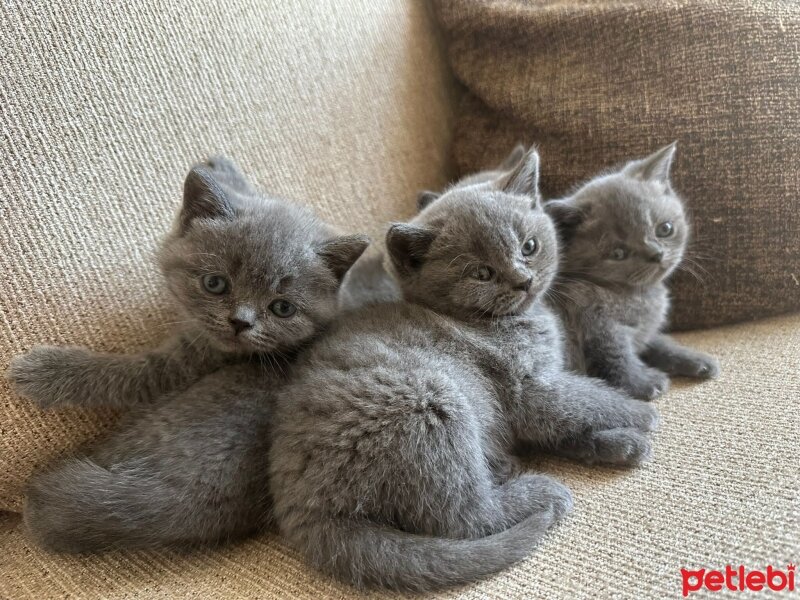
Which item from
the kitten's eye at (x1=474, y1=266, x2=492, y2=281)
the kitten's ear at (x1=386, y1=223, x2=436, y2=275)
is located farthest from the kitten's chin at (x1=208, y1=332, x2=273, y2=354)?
the kitten's eye at (x1=474, y1=266, x2=492, y2=281)

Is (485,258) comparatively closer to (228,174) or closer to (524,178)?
(524,178)

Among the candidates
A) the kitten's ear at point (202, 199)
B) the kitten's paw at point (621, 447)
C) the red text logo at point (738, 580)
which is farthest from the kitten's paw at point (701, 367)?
the kitten's ear at point (202, 199)

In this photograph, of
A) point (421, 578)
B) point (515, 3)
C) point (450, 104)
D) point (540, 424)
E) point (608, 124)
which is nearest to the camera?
point (421, 578)

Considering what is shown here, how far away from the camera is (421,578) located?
2.97 feet

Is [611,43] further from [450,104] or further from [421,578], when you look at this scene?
[421,578]

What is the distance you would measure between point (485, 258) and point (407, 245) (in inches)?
6.6

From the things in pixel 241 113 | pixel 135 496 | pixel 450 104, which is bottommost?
pixel 135 496

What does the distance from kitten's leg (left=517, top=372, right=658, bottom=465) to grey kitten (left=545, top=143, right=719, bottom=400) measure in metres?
0.17

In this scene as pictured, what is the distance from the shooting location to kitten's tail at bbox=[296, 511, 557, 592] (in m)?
0.91

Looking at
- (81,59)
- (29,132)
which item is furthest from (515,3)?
(29,132)

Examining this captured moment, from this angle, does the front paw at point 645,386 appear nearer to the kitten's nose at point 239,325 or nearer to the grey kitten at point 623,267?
the grey kitten at point 623,267

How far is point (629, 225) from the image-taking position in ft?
4.69

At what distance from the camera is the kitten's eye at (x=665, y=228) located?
1444 mm

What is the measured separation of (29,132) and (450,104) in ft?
3.75
